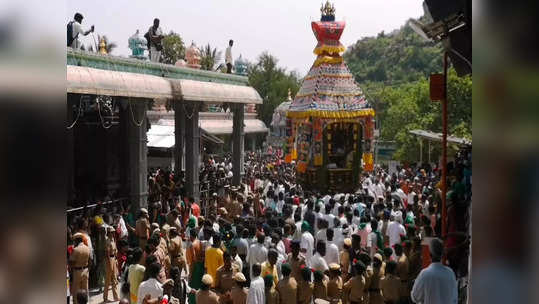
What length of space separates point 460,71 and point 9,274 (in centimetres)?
1032

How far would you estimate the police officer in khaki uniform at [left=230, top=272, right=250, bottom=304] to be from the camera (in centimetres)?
669

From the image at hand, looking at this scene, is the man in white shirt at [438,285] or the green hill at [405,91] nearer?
the man in white shirt at [438,285]

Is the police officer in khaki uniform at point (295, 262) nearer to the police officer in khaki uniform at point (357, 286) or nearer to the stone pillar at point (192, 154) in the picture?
the police officer in khaki uniform at point (357, 286)

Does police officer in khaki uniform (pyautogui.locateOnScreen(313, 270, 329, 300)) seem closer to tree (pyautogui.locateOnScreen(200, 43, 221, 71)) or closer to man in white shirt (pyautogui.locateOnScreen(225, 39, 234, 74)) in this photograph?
man in white shirt (pyautogui.locateOnScreen(225, 39, 234, 74))

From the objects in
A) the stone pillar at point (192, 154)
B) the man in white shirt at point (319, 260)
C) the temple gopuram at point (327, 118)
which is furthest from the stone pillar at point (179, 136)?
the man in white shirt at point (319, 260)

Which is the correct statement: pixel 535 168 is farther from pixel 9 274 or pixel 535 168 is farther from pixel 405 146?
pixel 405 146

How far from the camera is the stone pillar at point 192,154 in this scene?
16.0 m

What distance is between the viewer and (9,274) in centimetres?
145

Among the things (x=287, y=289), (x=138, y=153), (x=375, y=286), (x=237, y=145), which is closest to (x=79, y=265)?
(x=287, y=289)

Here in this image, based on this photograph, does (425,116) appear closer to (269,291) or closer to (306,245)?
(306,245)

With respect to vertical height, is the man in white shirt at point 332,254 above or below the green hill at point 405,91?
below

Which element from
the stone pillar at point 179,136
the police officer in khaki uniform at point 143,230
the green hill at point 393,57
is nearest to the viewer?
the police officer in khaki uniform at point 143,230

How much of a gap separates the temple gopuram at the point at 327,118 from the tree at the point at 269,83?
25707 millimetres

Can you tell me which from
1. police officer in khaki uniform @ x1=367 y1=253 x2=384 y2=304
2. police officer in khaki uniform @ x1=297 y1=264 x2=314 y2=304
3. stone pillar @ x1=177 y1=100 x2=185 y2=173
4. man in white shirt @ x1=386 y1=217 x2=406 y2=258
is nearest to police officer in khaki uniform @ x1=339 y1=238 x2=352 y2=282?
police officer in khaki uniform @ x1=367 y1=253 x2=384 y2=304
